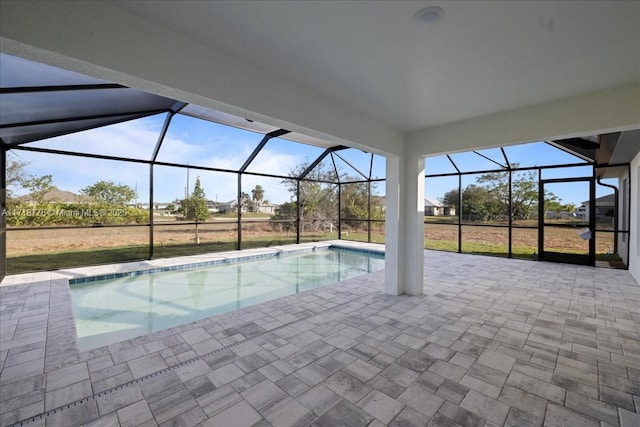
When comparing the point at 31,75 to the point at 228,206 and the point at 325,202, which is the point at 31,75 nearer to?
the point at 228,206

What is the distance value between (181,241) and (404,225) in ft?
30.7

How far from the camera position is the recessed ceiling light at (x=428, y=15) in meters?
1.74

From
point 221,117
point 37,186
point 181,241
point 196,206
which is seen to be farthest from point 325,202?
point 37,186

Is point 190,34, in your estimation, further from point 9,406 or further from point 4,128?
point 4,128

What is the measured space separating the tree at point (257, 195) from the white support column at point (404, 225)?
26.9 feet

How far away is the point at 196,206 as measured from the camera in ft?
34.2

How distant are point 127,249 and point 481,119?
11.0 m

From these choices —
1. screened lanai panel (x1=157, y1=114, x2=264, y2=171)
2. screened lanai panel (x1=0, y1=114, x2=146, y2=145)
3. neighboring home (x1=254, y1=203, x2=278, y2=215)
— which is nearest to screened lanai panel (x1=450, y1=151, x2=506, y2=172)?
screened lanai panel (x1=157, y1=114, x2=264, y2=171)

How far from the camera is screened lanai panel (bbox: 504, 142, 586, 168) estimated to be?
22.5 ft

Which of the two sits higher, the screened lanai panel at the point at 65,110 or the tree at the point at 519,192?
the screened lanai panel at the point at 65,110

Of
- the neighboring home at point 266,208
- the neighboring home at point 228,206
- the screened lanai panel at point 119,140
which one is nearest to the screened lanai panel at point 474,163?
the neighboring home at point 266,208

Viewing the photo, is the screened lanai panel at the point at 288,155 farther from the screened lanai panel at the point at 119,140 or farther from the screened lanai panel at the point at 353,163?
the screened lanai panel at the point at 119,140

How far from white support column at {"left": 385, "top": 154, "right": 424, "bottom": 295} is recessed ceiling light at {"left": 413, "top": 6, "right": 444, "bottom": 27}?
267cm

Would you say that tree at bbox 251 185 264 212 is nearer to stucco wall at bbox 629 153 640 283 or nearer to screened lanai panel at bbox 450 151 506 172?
screened lanai panel at bbox 450 151 506 172
